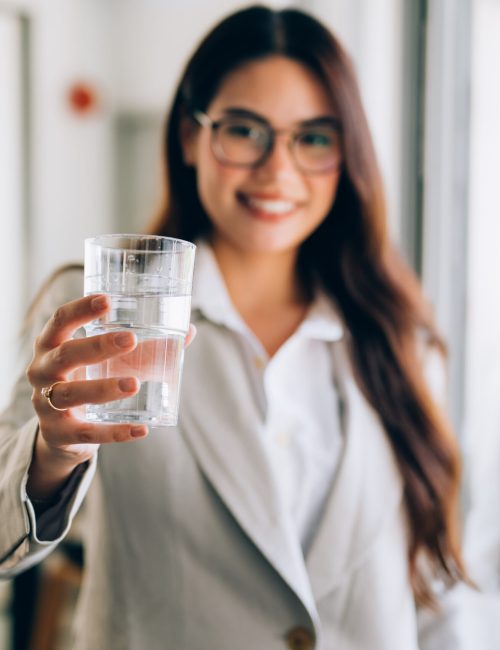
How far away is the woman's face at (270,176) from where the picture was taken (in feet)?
4.09

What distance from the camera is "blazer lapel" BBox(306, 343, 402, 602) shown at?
3.86 ft

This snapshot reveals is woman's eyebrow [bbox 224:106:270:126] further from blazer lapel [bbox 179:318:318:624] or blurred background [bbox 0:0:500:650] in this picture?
blurred background [bbox 0:0:500:650]

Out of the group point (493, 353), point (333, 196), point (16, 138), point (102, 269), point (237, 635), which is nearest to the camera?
point (102, 269)

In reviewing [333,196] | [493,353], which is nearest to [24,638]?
[493,353]

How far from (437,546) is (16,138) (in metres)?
3.06

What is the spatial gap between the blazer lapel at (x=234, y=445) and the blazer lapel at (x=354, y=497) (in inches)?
1.5

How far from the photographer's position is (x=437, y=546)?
1285mm

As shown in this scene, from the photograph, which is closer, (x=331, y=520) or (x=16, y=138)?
(x=331, y=520)

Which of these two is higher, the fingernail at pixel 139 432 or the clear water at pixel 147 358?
the clear water at pixel 147 358

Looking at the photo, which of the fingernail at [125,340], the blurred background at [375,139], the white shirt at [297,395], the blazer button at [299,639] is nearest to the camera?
the fingernail at [125,340]

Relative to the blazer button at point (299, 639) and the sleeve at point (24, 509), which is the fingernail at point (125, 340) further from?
the blazer button at point (299, 639)

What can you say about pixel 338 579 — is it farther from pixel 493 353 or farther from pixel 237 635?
pixel 493 353

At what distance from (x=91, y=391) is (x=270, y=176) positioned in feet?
1.97

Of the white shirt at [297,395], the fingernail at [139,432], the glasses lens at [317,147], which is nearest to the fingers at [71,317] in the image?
the fingernail at [139,432]
